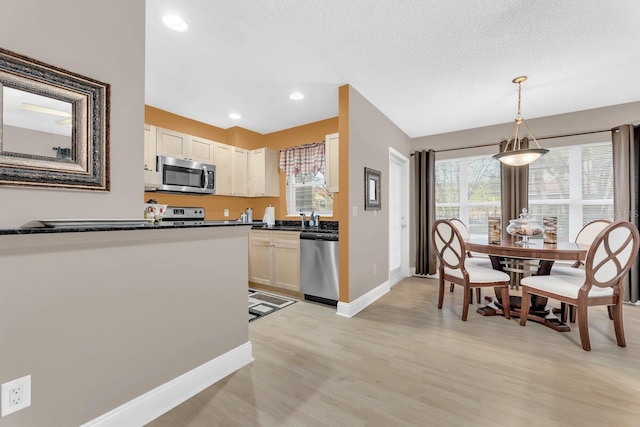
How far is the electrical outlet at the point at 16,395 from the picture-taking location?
1023 millimetres

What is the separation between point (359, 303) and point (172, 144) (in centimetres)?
319

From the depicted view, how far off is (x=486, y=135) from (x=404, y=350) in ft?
12.4

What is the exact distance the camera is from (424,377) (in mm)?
1853

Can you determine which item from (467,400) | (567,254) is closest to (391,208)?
(567,254)

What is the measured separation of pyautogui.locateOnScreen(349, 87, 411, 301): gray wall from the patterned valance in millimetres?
925

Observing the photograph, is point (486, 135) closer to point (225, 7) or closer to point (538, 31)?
point (538, 31)

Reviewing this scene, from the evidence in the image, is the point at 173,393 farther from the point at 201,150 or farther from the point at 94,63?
the point at 201,150

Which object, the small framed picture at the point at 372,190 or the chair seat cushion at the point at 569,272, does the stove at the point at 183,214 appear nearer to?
the small framed picture at the point at 372,190

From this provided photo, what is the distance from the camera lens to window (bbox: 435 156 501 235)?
14.4 feet

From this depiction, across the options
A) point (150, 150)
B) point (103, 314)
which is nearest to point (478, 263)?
point (103, 314)

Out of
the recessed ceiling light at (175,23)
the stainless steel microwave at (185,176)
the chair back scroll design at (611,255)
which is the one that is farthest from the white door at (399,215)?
the recessed ceiling light at (175,23)

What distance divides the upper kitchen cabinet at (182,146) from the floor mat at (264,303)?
2.12 meters

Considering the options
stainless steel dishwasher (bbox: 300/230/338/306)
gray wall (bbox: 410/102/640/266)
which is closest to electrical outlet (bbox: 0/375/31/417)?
stainless steel dishwasher (bbox: 300/230/338/306)

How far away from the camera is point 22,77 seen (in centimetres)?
118
